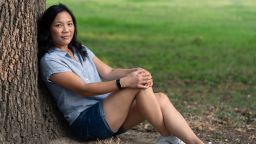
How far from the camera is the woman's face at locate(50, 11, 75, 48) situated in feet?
17.3

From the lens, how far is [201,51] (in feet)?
47.5

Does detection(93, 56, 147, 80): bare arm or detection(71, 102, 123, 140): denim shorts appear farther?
detection(93, 56, 147, 80): bare arm

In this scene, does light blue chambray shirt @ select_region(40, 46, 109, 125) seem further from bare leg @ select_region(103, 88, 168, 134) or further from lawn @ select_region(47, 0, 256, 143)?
lawn @ select_region(47, 0, 256, 143)

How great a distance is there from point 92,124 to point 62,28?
830 millimetres

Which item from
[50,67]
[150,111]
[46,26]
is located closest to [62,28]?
[46,26]

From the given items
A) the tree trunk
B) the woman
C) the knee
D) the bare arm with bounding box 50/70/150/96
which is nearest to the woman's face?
the woman

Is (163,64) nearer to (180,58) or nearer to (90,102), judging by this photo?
(180,58)

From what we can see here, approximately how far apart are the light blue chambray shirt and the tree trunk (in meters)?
0.13

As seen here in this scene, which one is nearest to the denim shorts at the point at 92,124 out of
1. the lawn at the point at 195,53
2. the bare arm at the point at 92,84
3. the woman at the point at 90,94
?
the woman at the point at 90,94

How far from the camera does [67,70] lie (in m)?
5.21

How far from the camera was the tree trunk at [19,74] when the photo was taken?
488 cm

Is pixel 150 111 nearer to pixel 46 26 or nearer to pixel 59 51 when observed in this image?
pixel 59 51

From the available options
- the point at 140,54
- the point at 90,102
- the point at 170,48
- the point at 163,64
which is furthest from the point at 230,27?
the point at 90,102

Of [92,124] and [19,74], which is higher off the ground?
[19,74]
